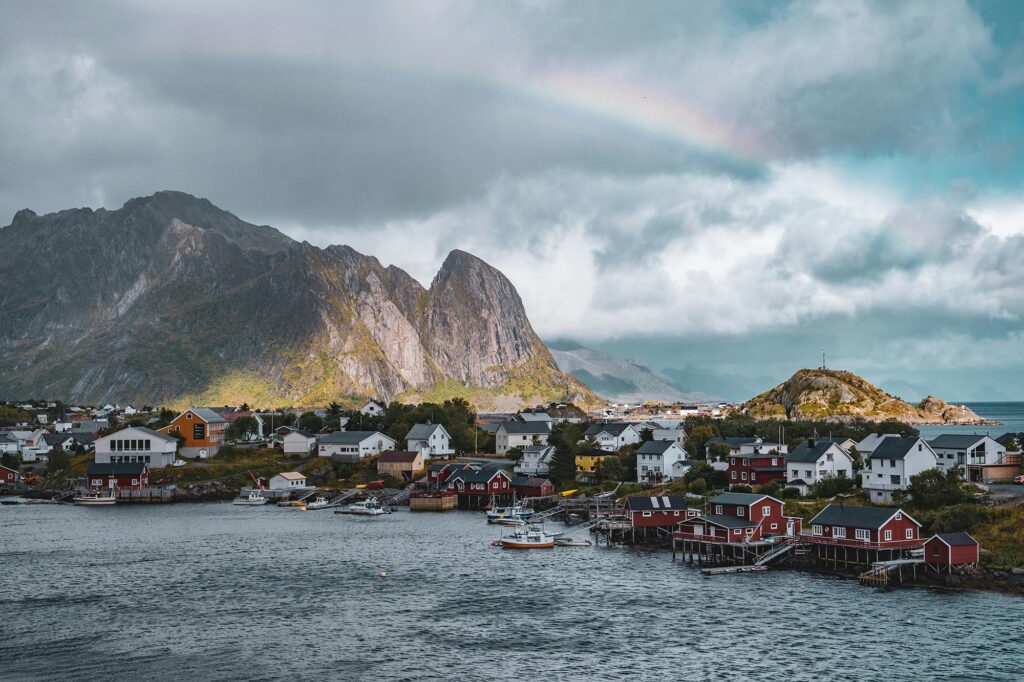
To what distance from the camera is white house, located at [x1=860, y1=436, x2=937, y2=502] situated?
92.2 metres

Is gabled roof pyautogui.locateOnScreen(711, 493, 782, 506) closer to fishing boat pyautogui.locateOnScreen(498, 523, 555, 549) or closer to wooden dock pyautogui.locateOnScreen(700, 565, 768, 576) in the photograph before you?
wooden dock pyautogui.locateOnScreen(700, 565, 768, 576)

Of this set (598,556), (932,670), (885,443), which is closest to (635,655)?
(932,670)

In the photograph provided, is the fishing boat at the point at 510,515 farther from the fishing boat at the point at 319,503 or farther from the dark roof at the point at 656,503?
the fishing boat at the point at 319,503

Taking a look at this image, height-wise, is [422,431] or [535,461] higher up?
[422,431]

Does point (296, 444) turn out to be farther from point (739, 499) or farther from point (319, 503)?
point (739, 499)

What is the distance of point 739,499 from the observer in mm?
82125

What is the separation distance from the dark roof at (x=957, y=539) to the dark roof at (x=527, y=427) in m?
112

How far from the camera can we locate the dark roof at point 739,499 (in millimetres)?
80875

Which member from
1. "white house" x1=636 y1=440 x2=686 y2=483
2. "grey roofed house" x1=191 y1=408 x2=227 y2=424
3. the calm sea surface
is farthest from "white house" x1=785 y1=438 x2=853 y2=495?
"grey roofed house" x1=191 y1=408 x2=227 y2=424

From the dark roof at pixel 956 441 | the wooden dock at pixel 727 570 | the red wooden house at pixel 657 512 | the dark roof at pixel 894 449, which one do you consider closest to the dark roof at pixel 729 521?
the wooden dock at pixel 727 570

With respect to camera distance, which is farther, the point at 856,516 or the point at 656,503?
the point at 656,503

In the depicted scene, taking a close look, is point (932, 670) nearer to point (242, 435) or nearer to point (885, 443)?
point (885, 443)

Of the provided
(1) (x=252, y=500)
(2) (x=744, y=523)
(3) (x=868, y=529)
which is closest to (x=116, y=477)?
(1) (x=252, y=500)

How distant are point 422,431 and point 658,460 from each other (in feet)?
185
